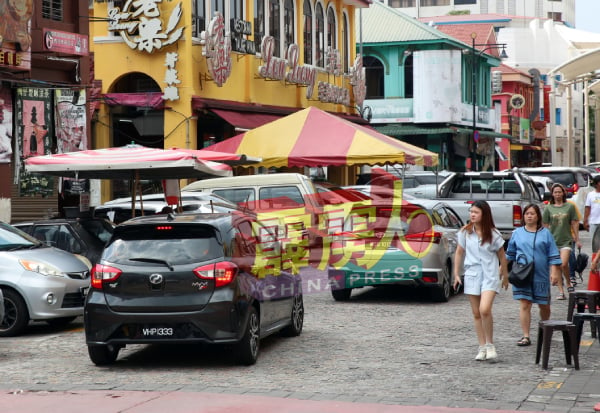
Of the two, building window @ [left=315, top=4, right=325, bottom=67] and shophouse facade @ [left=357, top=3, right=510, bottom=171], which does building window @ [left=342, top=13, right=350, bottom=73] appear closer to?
building window @ [left=315, top=4, right=325, bottom=67]

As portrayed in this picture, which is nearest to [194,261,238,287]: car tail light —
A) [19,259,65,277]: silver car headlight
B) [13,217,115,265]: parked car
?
[19,259,65,277]: silver car headlight

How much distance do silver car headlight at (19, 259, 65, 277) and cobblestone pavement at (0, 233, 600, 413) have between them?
784mm

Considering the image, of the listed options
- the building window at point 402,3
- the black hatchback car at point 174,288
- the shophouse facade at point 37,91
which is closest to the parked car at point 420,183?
the shophouse facade at point 37,91

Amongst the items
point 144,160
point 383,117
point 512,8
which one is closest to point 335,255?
point 144,160

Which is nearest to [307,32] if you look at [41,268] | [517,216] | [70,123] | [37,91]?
[70,123]

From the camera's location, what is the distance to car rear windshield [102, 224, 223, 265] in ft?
34.3

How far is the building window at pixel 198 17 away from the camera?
99.1ft

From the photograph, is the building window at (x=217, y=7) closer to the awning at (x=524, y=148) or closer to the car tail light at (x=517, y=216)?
the car tail light at (x=517, y=216)

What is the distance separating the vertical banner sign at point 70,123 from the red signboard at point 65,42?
0.92m

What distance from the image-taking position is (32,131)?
A: 23.8m

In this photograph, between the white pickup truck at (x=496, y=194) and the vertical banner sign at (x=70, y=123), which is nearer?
the white pickup truck at (x=496, y=194)

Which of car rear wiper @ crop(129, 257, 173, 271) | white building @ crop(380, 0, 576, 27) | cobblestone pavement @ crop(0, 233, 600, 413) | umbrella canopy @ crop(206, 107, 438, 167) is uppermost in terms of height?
white building @ crop(380, 0, 576, 27)

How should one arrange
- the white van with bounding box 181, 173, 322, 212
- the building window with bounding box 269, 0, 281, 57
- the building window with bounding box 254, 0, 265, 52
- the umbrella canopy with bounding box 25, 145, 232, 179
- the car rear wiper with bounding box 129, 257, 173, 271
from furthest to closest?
the building window with bounding box 269, 0, 281, 57
the building window with bounding box 254, 0, 265, 52
the white van with bounding box 181, 173, 322, 212
the umbrella canopy with bounding box 25, 145, 232, 179
the car rear wiper with bounding box 129, 257, 173, 271

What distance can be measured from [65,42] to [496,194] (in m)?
10.4
